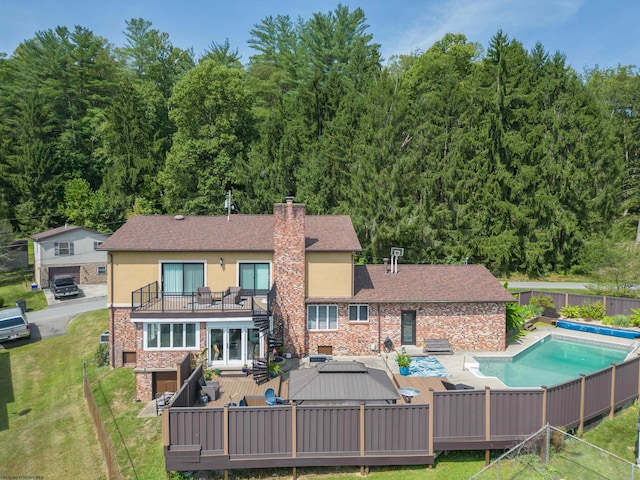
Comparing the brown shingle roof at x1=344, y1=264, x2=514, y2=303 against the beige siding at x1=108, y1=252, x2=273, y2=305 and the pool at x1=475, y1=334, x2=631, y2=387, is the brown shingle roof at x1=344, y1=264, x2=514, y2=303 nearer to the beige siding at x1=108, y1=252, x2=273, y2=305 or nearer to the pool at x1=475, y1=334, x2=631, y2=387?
the pool at x1=475, y1=334, x2=631, y2=387

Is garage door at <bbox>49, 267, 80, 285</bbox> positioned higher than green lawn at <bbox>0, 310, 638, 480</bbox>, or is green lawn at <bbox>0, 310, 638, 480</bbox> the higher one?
A: garage door at <bbox>49, 267, 80, 285</bbox>

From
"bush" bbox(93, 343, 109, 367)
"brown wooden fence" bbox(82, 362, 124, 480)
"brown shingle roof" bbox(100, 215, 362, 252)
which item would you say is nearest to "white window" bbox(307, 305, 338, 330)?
"brown shingle roof" bbox(100, 215, 362, 252)

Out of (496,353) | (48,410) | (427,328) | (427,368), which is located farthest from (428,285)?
(48,410)

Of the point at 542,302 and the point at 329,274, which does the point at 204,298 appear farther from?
the point at 542,302

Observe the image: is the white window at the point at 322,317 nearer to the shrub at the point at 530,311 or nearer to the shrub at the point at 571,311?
the shrub at the point at 530,311

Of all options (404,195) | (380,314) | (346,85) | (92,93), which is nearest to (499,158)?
(404,195)

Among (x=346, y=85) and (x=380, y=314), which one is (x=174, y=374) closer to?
(x=380, y=314)
